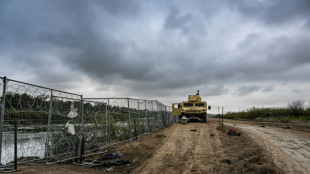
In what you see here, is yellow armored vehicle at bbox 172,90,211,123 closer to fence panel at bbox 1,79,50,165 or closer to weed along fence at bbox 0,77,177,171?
weed along fence at bbox 0,77,177,171

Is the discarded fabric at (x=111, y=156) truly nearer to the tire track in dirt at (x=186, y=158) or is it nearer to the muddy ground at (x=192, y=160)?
the muddy ground at (x=192, y=160)

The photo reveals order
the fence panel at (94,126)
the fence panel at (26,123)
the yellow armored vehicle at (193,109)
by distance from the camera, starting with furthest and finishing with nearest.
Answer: the yellow armored vehicle at (193,109) < the fence panel at (94,126) < the fence panel at (26,123)

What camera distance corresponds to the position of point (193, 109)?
28.4 m

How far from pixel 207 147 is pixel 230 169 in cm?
403

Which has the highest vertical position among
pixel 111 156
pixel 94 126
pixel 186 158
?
pixel 94 126

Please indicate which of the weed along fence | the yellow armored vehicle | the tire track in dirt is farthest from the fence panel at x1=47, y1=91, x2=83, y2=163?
the yellow armored vehicle

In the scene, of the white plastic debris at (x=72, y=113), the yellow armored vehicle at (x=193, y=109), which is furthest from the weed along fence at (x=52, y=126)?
the yellow armored vehicle at (x=193, y=109)

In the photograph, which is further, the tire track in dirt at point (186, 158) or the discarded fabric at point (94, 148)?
the discarded fabric at point (94, 148)

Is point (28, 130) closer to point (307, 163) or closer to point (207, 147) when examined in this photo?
point (207, 147)

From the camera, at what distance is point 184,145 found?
12.7m

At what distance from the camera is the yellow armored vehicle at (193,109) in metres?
28.2

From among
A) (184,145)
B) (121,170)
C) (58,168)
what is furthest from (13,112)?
(184,145)

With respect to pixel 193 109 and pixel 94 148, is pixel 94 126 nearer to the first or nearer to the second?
pixel 94 148

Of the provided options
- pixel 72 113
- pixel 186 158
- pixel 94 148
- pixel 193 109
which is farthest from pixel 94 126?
pixel 193 109
